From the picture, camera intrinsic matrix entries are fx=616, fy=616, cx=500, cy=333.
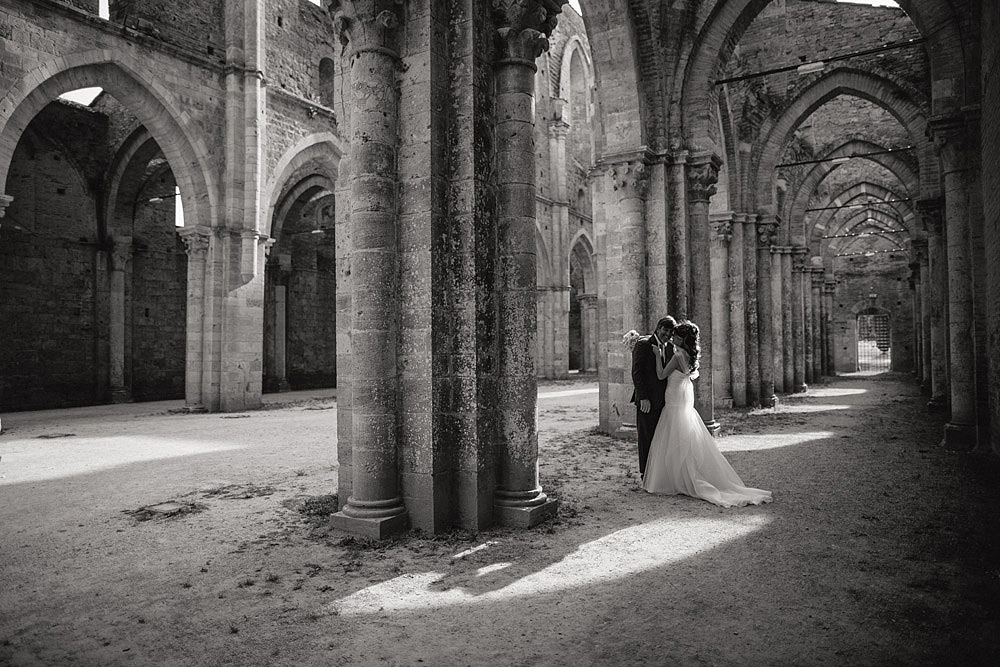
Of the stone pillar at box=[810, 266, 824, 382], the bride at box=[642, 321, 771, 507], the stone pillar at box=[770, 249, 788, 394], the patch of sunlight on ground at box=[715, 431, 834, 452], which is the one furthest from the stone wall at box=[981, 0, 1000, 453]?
the stone pillar at box=[810, 266, 824, 382]

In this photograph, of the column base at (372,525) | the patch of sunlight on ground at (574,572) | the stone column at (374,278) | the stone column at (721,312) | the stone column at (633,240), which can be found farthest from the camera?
the stone column at (721,312)

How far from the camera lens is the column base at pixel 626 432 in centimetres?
921

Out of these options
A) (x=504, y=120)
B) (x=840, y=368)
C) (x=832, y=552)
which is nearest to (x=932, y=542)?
(x=832, y=552)

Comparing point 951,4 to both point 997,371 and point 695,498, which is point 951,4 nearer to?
point 997,371

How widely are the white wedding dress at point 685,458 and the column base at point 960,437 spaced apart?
182 inches

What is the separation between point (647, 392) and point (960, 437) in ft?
17.7

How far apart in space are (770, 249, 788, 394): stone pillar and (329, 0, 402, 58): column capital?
1649 centimetres

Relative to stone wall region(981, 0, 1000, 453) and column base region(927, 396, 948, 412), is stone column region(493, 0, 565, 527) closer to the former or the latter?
stone wall region(981, 0, 1000, 453)

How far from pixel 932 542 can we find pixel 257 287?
585 inches

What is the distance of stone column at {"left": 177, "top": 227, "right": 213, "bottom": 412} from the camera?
15.0 m

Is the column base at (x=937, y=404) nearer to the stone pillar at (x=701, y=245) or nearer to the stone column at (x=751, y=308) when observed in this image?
the stone column at (x=751, y=308)

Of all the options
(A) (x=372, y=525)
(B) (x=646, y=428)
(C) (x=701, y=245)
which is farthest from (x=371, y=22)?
(C) (x=701, y=245)

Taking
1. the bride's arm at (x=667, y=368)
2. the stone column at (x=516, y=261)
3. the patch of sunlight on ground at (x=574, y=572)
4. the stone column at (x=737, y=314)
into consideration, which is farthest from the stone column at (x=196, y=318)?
the patch of sunlight on ground at (x=574, y=572)

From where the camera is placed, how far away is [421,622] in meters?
3.16
